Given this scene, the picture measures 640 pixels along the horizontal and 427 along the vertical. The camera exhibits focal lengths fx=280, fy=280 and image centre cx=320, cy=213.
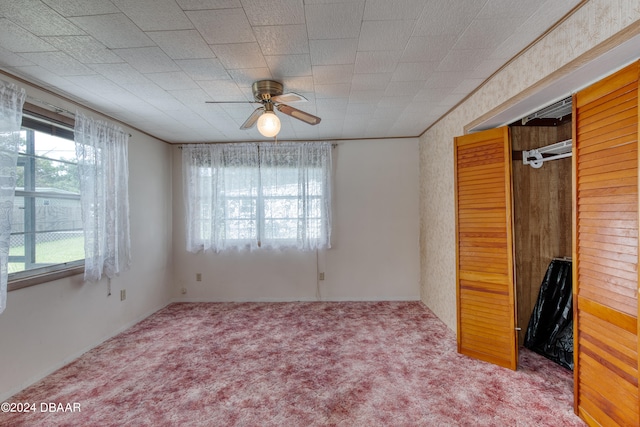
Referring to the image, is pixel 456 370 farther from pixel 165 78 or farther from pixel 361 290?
pixel 165 78

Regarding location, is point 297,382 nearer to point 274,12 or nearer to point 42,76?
point 274,12

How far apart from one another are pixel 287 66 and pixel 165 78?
0.98 metres

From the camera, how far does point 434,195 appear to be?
3551 mm

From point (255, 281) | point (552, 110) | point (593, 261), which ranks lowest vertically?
point (255, 281)

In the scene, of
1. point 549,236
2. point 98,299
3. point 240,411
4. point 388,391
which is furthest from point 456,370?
point 98,299

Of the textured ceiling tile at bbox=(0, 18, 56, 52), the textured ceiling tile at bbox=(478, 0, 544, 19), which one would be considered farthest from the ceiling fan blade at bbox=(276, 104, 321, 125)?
the textured ceiling tile at bbox=(0, 18, 56, 52)

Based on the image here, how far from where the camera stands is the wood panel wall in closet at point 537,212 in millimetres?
2607

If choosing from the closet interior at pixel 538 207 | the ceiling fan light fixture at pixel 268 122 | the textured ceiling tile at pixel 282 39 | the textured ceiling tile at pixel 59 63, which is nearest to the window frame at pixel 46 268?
the textured ceiling tile at pixel 59 63

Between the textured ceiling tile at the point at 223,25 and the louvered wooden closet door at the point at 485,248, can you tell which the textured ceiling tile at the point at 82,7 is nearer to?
the textured ceiling tile at the point at 223,25

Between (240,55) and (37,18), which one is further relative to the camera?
(240,55)

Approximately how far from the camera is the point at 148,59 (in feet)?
6.26

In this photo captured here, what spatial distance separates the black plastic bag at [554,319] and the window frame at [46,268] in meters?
4.31

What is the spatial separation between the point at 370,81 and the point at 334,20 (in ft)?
2.68

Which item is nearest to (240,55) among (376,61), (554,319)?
(376,61)
